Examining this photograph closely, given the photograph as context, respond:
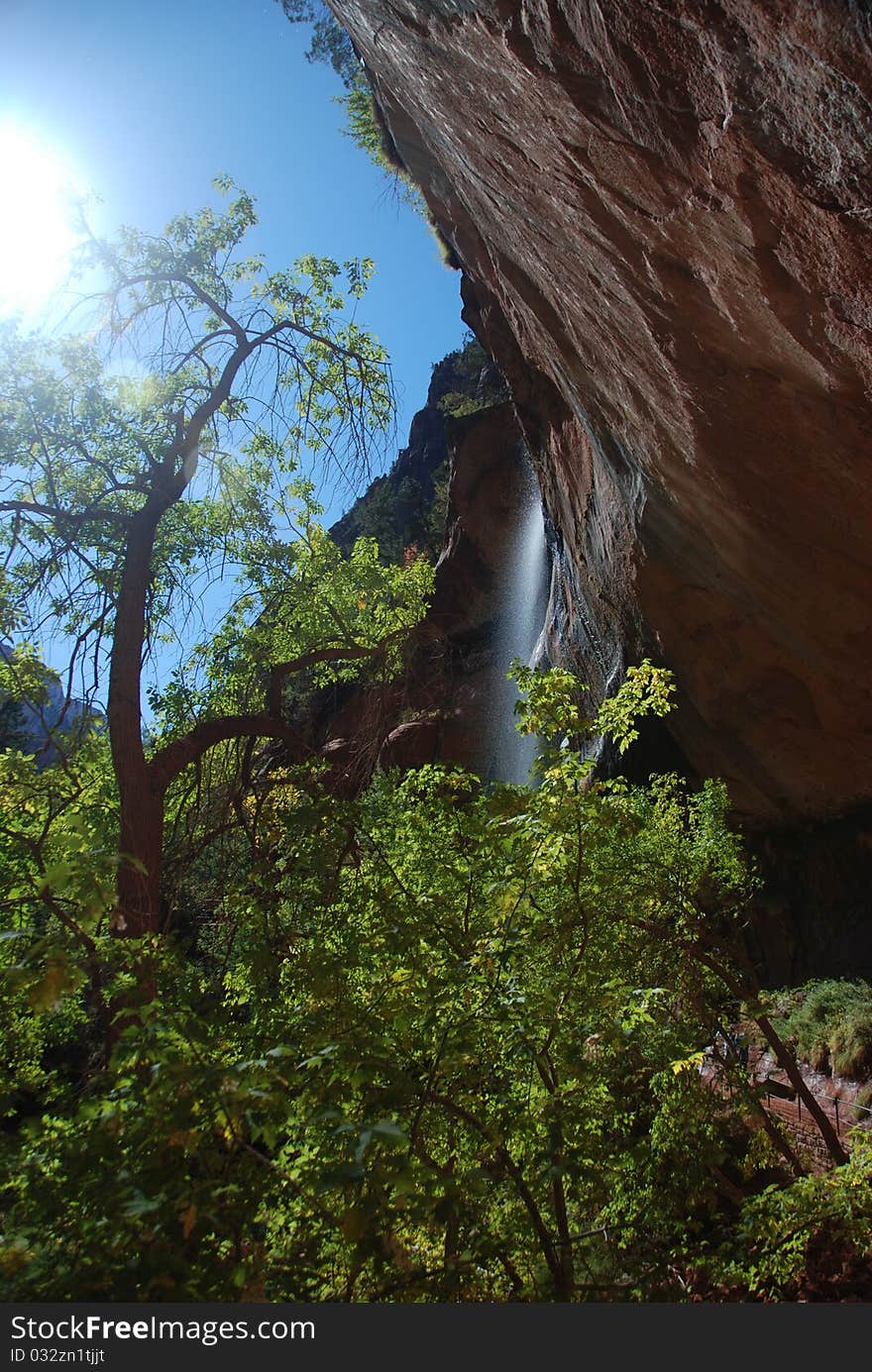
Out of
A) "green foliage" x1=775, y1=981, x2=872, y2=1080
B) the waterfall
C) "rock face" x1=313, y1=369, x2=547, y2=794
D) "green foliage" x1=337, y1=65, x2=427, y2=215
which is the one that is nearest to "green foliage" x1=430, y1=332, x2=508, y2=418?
"rock face" x1=313, y1=369, x2=547, y2=794

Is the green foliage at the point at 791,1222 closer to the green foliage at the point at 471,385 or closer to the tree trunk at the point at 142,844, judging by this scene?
the tree trunk at the point at 142,844

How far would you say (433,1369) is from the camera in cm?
244

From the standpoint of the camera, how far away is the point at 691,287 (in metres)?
4.96

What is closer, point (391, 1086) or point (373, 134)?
point (391, 1086)

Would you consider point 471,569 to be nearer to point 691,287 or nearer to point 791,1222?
point 691,287

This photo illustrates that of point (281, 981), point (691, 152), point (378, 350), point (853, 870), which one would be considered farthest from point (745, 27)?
point (853, 870)

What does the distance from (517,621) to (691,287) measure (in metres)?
20.5

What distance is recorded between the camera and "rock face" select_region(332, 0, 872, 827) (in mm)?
3281

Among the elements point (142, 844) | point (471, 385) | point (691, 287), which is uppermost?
point (471, 385)

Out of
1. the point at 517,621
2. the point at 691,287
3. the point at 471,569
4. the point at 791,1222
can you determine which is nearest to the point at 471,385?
the point at 471,569

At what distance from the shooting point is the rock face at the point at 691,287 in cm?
328

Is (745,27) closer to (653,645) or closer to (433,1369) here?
(433,1369)

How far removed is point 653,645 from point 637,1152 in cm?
920

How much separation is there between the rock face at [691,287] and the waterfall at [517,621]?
346 inches
